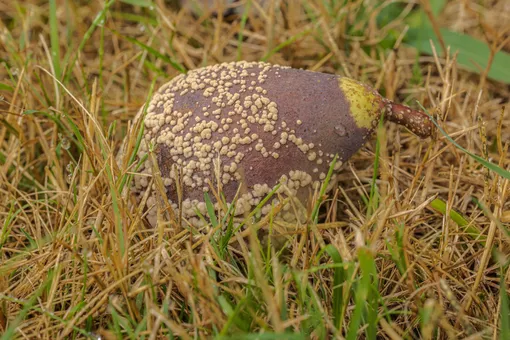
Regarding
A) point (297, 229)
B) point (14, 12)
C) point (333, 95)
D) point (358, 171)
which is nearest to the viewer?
point (297, 229)

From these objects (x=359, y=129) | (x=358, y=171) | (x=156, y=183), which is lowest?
(x=358, y=171)

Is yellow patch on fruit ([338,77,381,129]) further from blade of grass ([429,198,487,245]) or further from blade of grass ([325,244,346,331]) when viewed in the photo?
blade of grass ([325,244,346,331])

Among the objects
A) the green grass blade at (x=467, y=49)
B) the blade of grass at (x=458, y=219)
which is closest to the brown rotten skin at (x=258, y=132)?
the blade of grass at (x=458, y=219)

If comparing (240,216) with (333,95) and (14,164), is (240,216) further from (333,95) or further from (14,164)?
(14,164)

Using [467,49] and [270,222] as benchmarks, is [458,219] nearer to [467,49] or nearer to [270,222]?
[270,222]

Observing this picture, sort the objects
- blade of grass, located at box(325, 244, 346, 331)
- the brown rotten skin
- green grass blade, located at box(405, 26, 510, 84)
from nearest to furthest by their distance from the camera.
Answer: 1. blade of grass, located at box(325, 244, 346, 331)
2. the brown rotten skin
3. green grass blade, located at box(405, 26, 510, 84)

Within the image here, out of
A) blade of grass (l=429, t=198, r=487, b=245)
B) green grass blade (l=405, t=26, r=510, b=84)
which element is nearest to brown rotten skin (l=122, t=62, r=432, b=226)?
blade of grass (l=429, t=198, r=487, b=245)

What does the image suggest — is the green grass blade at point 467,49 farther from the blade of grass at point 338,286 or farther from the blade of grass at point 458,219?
the blade of grass at point 338,286

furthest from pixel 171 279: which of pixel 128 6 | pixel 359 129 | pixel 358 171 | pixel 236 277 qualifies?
pixel 128 6
